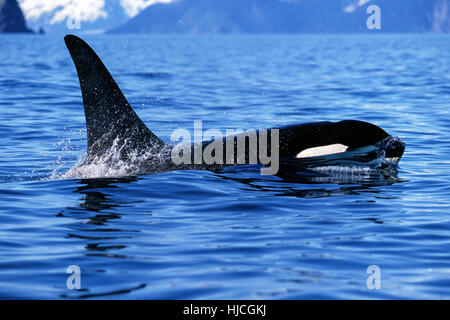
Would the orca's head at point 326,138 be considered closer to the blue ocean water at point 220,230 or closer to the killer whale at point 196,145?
the killer whale at point 196,145

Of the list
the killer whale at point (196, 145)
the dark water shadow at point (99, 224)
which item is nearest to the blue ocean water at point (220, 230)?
the dark water shadow at point (99, 224)

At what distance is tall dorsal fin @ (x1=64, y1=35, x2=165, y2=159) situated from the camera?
9.05m

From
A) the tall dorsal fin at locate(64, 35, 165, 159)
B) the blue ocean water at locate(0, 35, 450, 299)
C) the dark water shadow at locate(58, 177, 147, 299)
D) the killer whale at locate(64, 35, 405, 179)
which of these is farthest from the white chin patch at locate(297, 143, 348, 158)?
the dark water shadow at locate(58, 177, 147, 299)

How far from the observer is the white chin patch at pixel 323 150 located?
935cm

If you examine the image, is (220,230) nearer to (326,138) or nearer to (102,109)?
(326,138)

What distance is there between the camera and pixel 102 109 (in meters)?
9.28

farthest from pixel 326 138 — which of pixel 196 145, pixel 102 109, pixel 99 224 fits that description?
pixel 99 224

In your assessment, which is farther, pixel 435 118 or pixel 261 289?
pixel 435 118

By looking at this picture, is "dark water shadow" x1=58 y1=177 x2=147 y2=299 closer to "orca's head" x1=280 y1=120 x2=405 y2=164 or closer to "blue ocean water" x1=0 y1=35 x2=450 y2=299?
"blue ocean water" x1=0 y1=35 x2=450 y2=299

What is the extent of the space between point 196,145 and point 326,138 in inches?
70.8

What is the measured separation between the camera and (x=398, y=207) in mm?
8258
